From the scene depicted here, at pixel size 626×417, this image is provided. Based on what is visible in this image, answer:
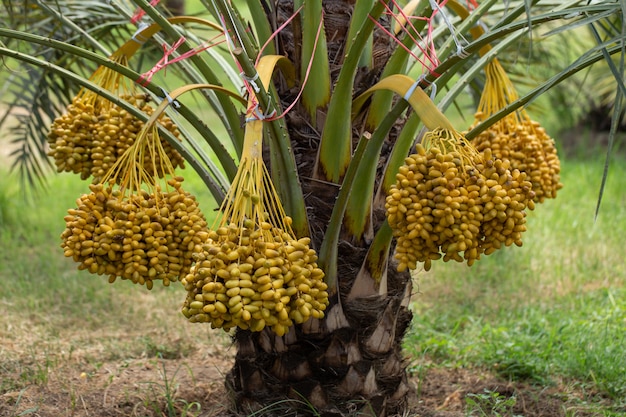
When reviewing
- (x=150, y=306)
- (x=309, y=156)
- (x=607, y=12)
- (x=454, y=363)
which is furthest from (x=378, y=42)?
(x=150, y=306)

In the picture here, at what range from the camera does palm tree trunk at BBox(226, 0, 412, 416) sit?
7.61 feet

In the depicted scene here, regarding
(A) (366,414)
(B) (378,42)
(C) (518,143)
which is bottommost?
(A) (366,414)

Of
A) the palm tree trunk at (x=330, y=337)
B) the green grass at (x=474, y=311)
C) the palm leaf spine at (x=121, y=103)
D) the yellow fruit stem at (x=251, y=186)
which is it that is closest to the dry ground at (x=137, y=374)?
the green grass at (x=474, y=311)

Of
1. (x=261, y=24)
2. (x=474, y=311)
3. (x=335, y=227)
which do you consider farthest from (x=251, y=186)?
(x=474, y=311)

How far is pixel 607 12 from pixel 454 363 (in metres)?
1.93

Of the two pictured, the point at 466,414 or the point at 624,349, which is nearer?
the point at 466,414

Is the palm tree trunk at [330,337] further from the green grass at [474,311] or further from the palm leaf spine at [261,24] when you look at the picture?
the green grass at [474,311]

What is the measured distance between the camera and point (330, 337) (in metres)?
2.32

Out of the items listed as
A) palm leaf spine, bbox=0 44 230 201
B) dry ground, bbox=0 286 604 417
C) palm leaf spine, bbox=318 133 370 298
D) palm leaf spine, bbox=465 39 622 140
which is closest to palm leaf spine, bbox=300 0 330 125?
palm leaf spine, bbox=318 133 370 298

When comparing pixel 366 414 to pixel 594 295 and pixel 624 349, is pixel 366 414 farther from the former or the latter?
pixel 594 295

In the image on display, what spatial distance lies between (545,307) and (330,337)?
2.09 m

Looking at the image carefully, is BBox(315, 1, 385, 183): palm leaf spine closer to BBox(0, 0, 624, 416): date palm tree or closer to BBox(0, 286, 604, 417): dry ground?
BBox(0, 0, 624, 416): date palm tree

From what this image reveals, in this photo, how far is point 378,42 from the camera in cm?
243

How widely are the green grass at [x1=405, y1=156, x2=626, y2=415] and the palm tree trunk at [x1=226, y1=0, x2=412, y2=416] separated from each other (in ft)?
2.79
